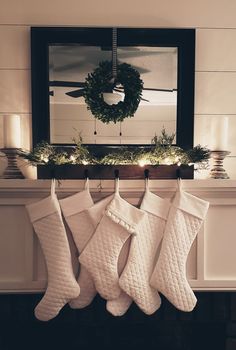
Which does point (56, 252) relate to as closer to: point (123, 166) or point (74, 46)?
point (123, 166)

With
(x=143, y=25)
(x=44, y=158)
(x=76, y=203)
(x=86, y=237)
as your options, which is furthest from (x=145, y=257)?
(x=143, y=25)

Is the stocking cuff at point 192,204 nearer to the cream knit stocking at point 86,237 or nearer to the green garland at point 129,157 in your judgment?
the green garland at point 129,157

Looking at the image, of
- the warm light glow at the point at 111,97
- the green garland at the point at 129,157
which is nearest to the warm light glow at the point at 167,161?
the green garland at the point at 129,157

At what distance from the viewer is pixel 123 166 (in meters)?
1.41

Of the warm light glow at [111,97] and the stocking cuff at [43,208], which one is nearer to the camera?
the stocking cuff at [43,208]

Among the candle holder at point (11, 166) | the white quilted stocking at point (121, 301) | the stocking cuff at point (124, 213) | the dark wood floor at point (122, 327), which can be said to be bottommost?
the dark wood floor at point (122, 327)

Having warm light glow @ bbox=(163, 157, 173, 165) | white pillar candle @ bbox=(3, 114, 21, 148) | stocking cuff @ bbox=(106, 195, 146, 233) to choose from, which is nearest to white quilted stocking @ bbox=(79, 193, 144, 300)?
stocking cuff @ bbox=(106, 195, 146, 233)

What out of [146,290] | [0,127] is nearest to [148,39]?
[0,127]

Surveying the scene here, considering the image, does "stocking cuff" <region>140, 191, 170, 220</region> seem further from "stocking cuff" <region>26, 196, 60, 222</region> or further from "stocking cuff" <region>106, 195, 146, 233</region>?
"stocking cuff" <region>26, 196, 60, 222</region>

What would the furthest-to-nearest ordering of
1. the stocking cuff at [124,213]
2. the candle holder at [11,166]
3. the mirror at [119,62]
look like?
the mirror at [119,62]
the candle holder at [11,166]
the stocking cuff at [124,213]

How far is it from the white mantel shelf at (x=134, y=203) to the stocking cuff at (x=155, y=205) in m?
0.03

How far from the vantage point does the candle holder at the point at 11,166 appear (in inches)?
57.2

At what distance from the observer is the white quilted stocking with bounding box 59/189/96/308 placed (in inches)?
54.6

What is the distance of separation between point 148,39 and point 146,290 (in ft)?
3.98
